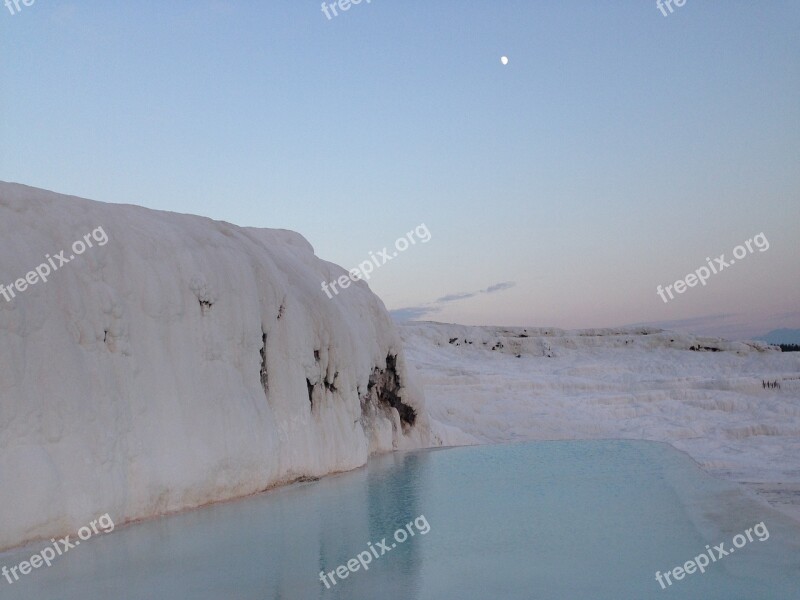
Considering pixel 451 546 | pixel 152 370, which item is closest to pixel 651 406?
pixel 451 546

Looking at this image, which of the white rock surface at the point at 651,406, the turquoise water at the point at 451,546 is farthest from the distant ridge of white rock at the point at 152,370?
the white rock surface at the point at 651,406

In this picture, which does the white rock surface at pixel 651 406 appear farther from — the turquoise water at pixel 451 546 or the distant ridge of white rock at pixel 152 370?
the distant ridge of white rock at pixel 152 370

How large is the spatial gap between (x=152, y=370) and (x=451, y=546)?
4443 millimetres

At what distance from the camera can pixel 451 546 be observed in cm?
778

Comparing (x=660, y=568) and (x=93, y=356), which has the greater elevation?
(x=93, y=356)

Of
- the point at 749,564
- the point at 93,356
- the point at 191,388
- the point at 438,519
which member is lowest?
the point at 749,564

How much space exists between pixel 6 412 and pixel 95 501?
137 centimetres

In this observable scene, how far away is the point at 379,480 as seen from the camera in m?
12.5

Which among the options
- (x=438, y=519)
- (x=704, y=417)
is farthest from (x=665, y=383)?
(x=438, y=519)

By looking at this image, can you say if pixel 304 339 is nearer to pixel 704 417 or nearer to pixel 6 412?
pixel 6 412

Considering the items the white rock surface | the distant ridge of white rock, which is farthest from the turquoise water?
the white rock surface

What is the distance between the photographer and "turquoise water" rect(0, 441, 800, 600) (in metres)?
6.34

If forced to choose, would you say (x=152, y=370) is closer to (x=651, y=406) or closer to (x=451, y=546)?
(x=451, y=546)

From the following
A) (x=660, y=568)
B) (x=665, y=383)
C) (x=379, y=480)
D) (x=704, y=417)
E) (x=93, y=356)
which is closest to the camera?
(x=660, y=568)
